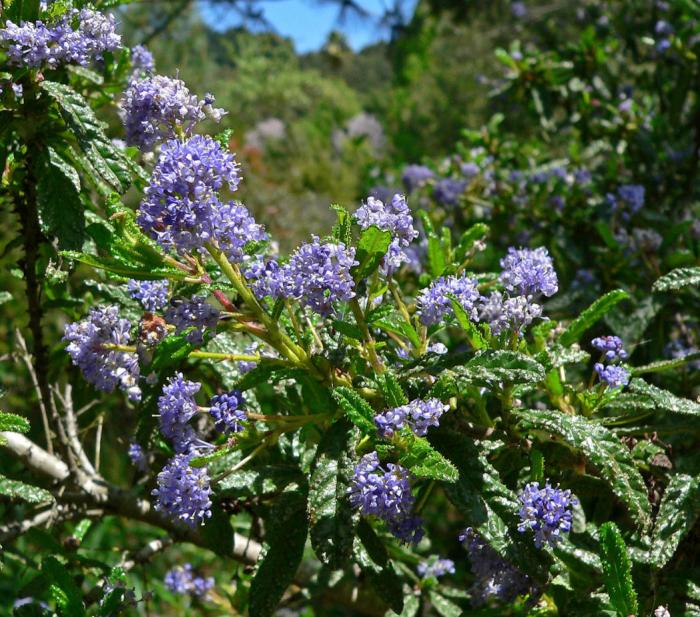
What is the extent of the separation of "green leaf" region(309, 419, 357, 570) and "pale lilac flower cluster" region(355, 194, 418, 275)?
0.35 meters

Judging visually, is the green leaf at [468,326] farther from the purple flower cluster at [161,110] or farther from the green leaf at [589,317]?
the purple flower cluster at [161,110]

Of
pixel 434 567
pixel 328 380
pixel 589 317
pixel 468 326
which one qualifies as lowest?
pixel 434 567

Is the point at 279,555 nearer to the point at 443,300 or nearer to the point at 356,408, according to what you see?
the point at 356,408

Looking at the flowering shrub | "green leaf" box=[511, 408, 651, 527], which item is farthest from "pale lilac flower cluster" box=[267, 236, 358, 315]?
"green leaf" box=[511, 408, 651, 527]

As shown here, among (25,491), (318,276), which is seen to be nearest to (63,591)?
(25,491)

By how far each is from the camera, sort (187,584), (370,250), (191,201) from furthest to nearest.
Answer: (187,584), (370,250), (191,201)

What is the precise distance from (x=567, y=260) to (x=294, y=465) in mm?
1762

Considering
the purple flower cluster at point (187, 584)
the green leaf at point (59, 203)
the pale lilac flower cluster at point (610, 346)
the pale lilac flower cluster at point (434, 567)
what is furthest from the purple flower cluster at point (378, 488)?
the purple flower cluster at point (187, 584)

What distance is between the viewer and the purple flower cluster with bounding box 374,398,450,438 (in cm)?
125

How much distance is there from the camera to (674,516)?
1.44 metres

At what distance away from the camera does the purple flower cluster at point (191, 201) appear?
1.20 m

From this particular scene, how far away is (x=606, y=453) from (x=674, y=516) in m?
0.25

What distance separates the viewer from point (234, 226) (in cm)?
125

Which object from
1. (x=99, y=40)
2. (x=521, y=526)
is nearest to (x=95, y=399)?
(x=99, y=40)
